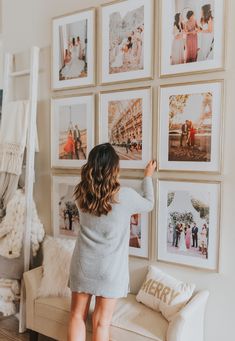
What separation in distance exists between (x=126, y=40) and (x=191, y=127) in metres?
0.81

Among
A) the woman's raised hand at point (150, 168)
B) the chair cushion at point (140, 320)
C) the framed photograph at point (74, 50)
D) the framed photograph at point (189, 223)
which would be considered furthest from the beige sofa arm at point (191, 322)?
the framed photograph at point (74, 50)

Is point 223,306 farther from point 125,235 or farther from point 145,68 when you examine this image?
point 145,68

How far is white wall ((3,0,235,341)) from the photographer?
2.00m

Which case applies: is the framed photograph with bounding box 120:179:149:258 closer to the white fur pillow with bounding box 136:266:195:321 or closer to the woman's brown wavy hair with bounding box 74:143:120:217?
the white fur pillow with bounding box 136:266:195:321

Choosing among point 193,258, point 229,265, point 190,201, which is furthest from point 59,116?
point 229,265

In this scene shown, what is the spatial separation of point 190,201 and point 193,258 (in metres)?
0.37

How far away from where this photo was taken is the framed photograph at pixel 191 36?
78.8 inches

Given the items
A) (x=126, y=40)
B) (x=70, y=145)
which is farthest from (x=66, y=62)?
(x=70, y=145)

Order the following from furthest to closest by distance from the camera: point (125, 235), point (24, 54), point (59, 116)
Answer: point (24, 54) < point (59, 116) < point (125, 235)

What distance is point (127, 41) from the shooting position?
92.6 inches

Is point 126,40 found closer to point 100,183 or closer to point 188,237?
point 100,183

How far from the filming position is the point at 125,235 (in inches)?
76.4

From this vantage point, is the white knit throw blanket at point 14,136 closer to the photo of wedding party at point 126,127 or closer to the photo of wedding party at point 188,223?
the photo of wedding party at point 126,127

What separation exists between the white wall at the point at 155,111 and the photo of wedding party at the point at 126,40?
152 mm
